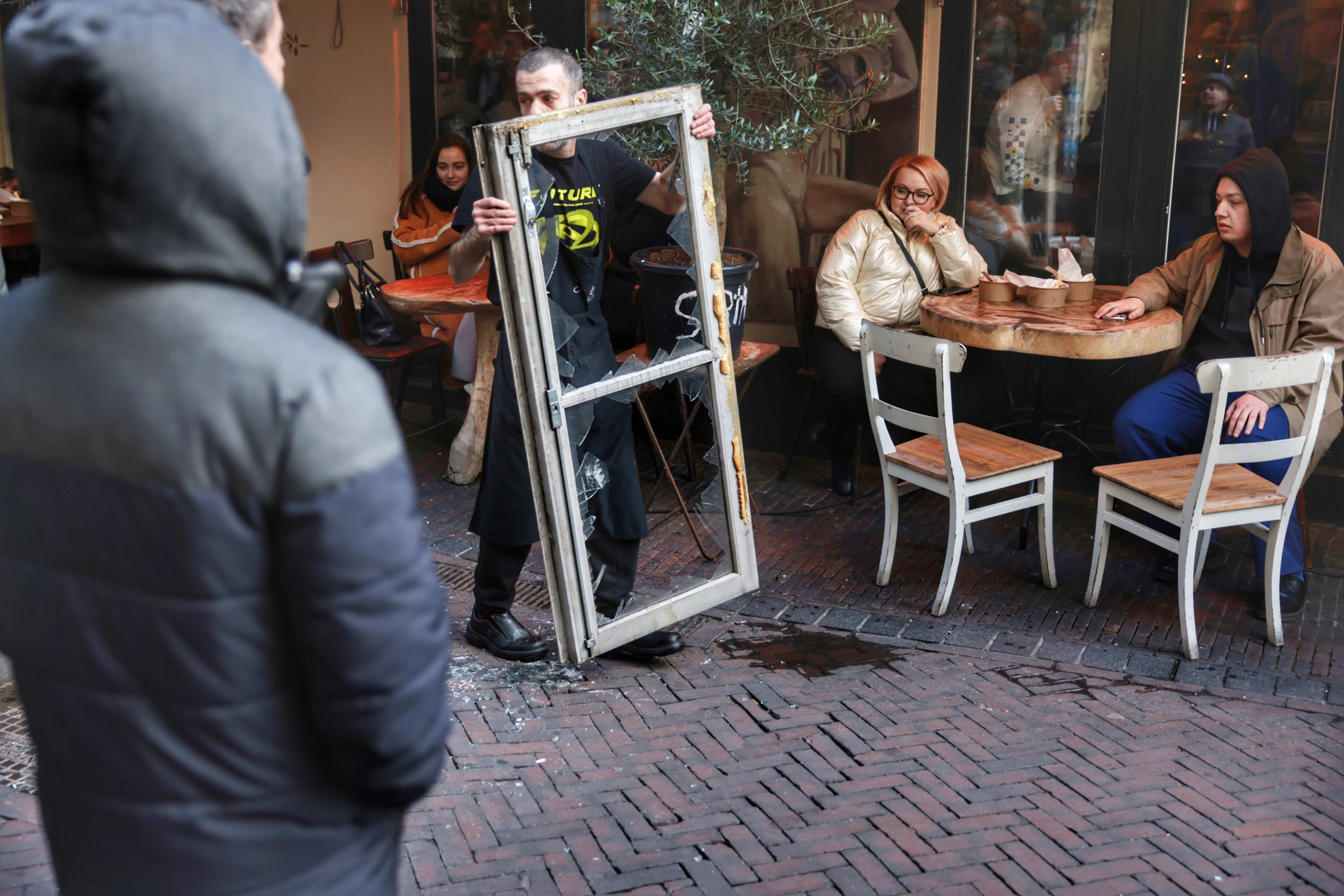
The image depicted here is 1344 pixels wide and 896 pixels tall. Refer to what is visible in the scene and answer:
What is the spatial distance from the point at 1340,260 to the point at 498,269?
417 centimetres

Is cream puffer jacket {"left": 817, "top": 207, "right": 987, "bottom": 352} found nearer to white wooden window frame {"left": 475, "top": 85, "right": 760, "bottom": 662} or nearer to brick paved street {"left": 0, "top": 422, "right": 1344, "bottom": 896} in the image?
brick paved street {"left": 0, "top": 422, "right": 1344, "bottom": 896}

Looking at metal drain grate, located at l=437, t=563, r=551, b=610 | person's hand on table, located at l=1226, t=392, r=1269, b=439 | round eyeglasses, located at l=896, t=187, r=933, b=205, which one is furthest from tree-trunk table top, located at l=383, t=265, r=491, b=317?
person's hand on table, located at l=1226, t=392, r=1269, b=439

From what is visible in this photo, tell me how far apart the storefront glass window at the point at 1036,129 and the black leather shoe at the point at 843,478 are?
133 centimetres

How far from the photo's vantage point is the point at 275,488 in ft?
4.31

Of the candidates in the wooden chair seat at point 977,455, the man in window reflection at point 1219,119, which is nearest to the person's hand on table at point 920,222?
the wooden chair seat at point 977,455

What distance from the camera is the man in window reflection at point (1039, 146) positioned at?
602cm

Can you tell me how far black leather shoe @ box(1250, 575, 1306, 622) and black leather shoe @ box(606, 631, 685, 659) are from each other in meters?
2.40

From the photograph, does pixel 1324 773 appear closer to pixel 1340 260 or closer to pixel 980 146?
pixel 1340 260

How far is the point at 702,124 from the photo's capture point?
3.88 meters

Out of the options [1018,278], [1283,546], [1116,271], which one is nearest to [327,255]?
[1018,278]

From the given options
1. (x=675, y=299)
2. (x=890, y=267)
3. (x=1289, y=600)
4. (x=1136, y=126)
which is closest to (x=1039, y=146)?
(x=1136, y=126)

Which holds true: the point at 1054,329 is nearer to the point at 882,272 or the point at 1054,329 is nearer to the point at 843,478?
the point at 882,272

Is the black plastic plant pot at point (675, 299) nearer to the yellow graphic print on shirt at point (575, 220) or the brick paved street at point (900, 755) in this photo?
the yellow graphic print on shirt at point (575, 220)

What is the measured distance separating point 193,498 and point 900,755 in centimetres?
283
